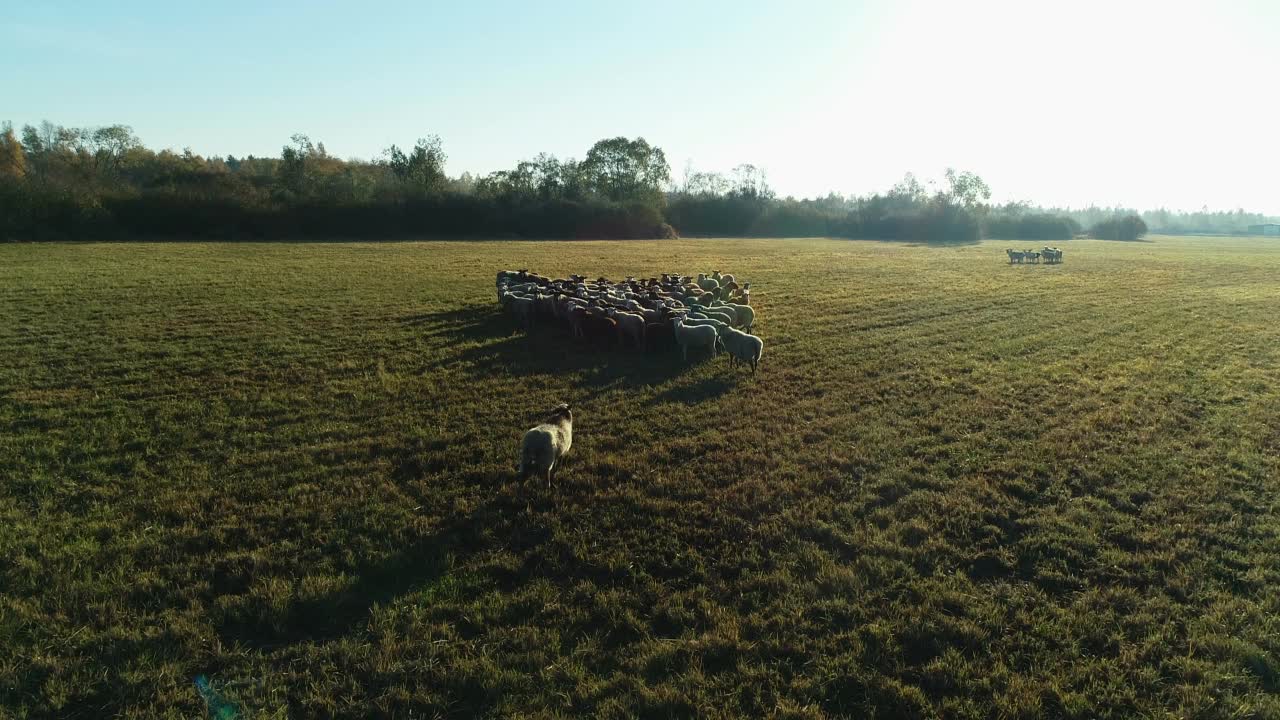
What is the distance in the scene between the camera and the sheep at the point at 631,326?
1343 cm

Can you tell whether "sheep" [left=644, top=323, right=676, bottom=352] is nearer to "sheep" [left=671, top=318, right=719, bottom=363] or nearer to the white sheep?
"sheep" [left=671, top=318, right=719, bottom=363]

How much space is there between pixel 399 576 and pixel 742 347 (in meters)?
8.06

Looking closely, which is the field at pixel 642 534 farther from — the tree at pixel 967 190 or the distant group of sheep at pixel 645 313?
the tree at pixel 967 190

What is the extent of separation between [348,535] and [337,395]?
513cm

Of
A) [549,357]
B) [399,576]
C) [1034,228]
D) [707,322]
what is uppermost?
[1034,228]

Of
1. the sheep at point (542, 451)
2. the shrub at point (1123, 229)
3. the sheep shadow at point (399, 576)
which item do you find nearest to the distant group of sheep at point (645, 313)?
the sheep at point (542, 451)

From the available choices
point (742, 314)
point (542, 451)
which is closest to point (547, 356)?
point (742, 314)

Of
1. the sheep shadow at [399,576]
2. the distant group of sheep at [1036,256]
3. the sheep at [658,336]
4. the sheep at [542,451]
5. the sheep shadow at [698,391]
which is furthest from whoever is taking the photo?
the distant group of sheep at [1036,256]

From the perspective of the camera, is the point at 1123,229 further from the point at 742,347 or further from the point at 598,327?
the point at 598,327

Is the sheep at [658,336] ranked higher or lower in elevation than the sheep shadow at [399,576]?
higher

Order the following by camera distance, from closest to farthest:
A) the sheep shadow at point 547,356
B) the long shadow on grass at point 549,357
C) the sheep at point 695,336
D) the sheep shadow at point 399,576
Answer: the sheep shadow at point 399,576
the long shadow on grass at point 549,357
the sheep shadow at point 547,356
the sheep at point 695,336

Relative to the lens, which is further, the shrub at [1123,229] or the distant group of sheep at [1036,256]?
the shrub at [1123,229]

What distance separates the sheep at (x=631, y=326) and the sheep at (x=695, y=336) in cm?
87

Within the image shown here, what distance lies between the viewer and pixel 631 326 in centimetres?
1358
